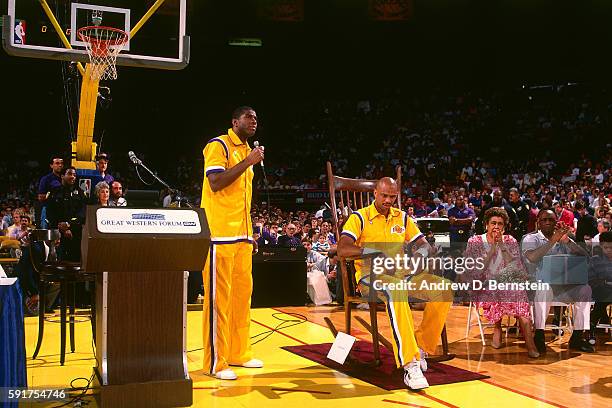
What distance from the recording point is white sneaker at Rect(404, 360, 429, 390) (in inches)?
167

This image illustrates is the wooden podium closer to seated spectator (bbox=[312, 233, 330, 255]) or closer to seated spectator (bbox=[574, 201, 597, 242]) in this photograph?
seated spectator (bbox=[574, 201, 597, 242])

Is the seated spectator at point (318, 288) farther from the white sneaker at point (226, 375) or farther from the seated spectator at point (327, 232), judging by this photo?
the white sneaker at point (226, 375)

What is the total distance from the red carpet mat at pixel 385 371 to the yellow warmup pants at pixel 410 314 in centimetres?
14

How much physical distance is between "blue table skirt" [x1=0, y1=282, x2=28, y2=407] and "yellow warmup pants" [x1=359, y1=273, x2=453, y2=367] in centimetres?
241

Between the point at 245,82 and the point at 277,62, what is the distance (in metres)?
1.65

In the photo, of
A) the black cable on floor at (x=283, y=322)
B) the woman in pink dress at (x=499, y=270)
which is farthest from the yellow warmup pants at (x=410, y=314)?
the black cable on floor at (x=283, y=322)

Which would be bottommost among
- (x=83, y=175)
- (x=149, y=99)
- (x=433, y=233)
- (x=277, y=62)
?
(x=433, y=233)

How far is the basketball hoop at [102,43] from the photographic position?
23.6ft

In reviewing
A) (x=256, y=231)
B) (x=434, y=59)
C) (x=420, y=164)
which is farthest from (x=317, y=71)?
(x=256, y=231)

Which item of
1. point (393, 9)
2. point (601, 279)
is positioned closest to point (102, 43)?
point (601, 279)

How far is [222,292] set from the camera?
4578 millimetres

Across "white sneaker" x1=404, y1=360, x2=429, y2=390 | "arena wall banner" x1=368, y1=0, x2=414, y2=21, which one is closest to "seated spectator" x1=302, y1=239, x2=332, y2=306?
"white sneaker" x1=404, y1=360, x2=429, y2=390

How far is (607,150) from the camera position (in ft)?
57.0

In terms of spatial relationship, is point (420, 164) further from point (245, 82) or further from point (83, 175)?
point (83, 175)
